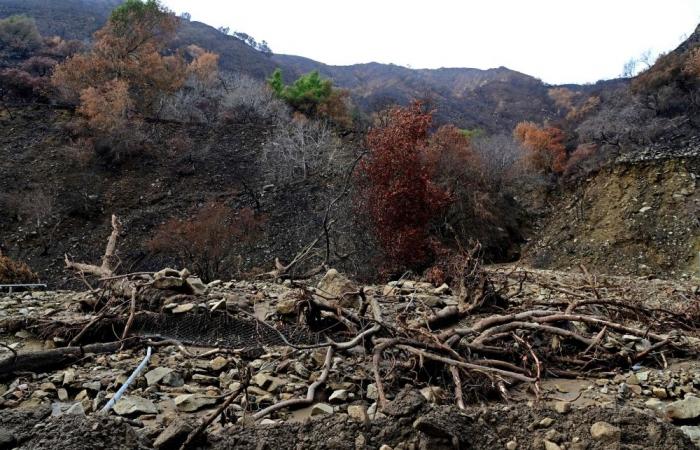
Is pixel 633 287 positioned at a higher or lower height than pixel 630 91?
lower

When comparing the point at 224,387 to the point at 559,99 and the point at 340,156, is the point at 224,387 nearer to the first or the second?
the point at 340,156

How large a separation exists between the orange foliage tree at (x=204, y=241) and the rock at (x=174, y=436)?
804 centimetres

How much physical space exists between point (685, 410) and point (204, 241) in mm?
9609

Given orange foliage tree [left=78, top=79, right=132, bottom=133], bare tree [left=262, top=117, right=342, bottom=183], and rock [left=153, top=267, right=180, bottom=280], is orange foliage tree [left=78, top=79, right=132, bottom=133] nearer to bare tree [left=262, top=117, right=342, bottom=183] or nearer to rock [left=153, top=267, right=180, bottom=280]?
bare tree [left=262, top=117, right=342, bottom=183]

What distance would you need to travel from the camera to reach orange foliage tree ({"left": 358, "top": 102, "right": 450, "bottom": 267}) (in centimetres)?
1050

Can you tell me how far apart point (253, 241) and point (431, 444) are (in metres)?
11.2

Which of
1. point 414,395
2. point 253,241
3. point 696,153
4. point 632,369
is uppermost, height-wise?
point 696,153

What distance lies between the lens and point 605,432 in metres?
1.70

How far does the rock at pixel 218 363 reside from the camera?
10.3 ft

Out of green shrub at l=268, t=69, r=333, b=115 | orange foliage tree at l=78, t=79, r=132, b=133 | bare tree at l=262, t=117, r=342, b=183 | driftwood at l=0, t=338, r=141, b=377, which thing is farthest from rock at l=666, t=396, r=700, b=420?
green shrub at l=268, t=69, r=333, b=115

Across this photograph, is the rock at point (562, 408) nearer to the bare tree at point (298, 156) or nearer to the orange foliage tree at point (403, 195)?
the orange foliage tree at point (403, 195)

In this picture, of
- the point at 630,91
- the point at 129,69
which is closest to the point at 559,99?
the point at 630,91

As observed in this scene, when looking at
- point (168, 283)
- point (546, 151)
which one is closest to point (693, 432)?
point (168, 283)

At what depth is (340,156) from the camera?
55.0 ft
